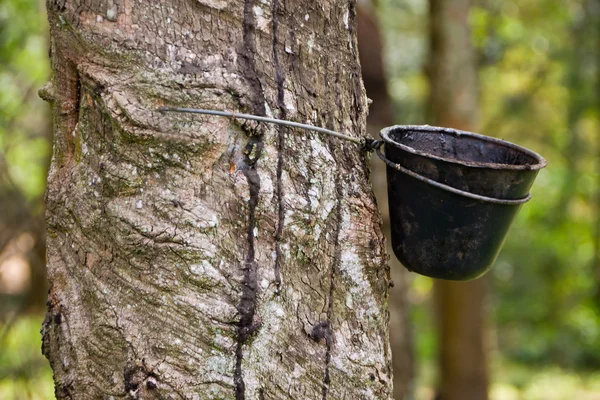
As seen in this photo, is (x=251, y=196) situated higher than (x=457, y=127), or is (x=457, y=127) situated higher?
(x=251, y=196)

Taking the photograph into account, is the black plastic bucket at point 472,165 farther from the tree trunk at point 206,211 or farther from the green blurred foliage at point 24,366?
the green blurred foliage at point 24,366

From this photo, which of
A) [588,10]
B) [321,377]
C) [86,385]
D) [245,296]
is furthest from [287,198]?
[588,10]

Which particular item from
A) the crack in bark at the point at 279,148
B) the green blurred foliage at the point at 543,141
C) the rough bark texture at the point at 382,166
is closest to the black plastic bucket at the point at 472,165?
the crack in bark at the point at 279,148

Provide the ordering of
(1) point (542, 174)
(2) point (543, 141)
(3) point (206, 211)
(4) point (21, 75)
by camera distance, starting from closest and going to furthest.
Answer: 1. (3) point (206, 211)
2. (4) point (21, 75)
3. (2) point (543, 141)
4. (1) point (542, 174)

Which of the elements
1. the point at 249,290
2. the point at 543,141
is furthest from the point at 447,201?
the point at 543,141

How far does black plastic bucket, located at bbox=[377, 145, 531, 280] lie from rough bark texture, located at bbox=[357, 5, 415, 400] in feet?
8.78

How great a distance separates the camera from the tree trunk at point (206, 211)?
1381 mm

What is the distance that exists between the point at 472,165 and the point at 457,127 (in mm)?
3272

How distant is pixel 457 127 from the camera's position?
459 cm

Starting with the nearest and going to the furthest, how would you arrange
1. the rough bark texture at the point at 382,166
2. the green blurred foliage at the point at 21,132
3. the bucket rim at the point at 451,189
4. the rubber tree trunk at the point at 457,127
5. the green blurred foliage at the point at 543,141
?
the bucket rim at the point at 451,189, the green blurred foliage at the point at 21,132, the rough bark texture at the point at 382,166, the rubber tree trunk at the point at 457,127, the green blurred foliage at the point at 543,141

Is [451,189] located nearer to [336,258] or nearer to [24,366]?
[336,258]

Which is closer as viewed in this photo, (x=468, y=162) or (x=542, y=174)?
(x=468, y=162)

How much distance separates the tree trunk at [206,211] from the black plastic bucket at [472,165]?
0.58ft

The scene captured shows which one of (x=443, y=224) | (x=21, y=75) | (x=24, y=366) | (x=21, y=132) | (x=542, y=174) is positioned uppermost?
(x=443, y=224)
